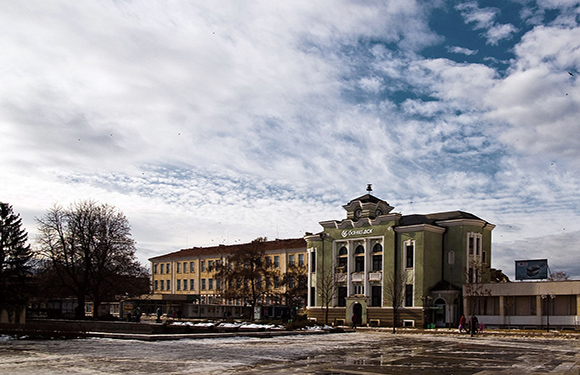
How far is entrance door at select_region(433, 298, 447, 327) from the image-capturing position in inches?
2509

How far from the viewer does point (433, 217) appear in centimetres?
7094

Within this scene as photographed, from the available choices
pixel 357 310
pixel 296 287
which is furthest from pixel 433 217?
pixel 296 287

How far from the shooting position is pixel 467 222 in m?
65.7

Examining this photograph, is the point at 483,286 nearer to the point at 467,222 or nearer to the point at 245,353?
the point at 467,222

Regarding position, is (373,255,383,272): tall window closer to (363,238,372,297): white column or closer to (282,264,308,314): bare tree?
(363,238,372,297): white column

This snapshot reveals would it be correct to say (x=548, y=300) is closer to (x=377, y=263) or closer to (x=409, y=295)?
(x=409, y=295)

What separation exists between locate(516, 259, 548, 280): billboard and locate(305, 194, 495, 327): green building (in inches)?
158

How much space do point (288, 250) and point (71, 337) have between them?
199ft

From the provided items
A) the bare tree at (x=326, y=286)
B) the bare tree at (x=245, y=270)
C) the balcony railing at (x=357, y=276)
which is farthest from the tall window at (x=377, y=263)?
the bare tree at (x=245, y=270)

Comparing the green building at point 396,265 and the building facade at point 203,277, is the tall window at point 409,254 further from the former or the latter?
the building facade at point 203,277

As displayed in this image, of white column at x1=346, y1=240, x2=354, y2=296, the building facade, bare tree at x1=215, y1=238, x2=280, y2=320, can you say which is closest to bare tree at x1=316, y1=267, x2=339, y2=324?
white column at x1=346, y1=240, x2=354, y2=296

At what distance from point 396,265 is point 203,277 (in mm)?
49352

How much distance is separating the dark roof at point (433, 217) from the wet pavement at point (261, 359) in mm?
37710

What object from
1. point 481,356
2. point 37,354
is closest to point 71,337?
point 37,354
